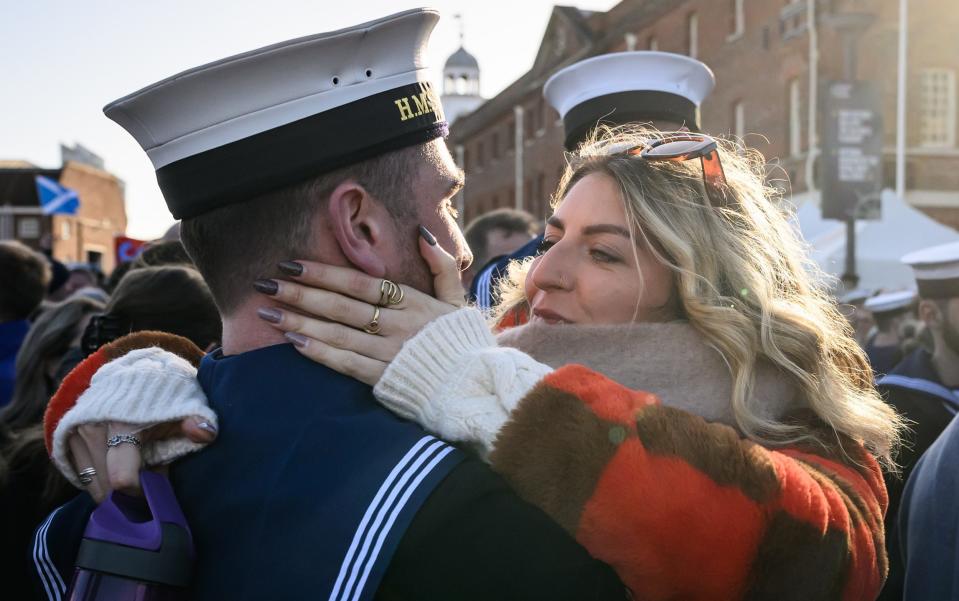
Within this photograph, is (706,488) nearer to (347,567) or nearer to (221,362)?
(347,567)

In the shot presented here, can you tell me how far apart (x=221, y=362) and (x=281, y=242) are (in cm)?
26

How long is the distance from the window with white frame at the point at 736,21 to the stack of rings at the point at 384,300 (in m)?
26.0

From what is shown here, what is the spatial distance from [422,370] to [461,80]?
2673 inches

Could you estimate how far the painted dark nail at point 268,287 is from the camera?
165 centimetres

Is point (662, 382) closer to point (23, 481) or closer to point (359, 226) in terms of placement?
point (359, 226)

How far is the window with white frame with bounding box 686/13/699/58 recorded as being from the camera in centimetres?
2798

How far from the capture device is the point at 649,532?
1554mm

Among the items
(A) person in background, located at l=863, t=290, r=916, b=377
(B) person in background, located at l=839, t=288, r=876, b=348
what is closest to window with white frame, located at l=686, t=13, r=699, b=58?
(B) person in background, located at l=839, t=288, r=876, b=348

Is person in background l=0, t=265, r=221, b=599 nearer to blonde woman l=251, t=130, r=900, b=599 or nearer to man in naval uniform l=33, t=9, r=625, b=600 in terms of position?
blonde woman l=251, t=130, r=900, b=599

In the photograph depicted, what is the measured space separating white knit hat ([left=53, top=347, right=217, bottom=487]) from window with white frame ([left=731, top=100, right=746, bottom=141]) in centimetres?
2542

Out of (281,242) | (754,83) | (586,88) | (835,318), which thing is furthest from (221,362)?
(754,83)

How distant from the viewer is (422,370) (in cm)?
172

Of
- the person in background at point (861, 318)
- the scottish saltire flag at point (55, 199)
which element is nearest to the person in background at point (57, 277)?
the scottish saltire flag at point (55, 199)

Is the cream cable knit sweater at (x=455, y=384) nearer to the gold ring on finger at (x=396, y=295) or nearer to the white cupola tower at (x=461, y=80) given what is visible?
the gold ring on finger at (x=396, y=295)
